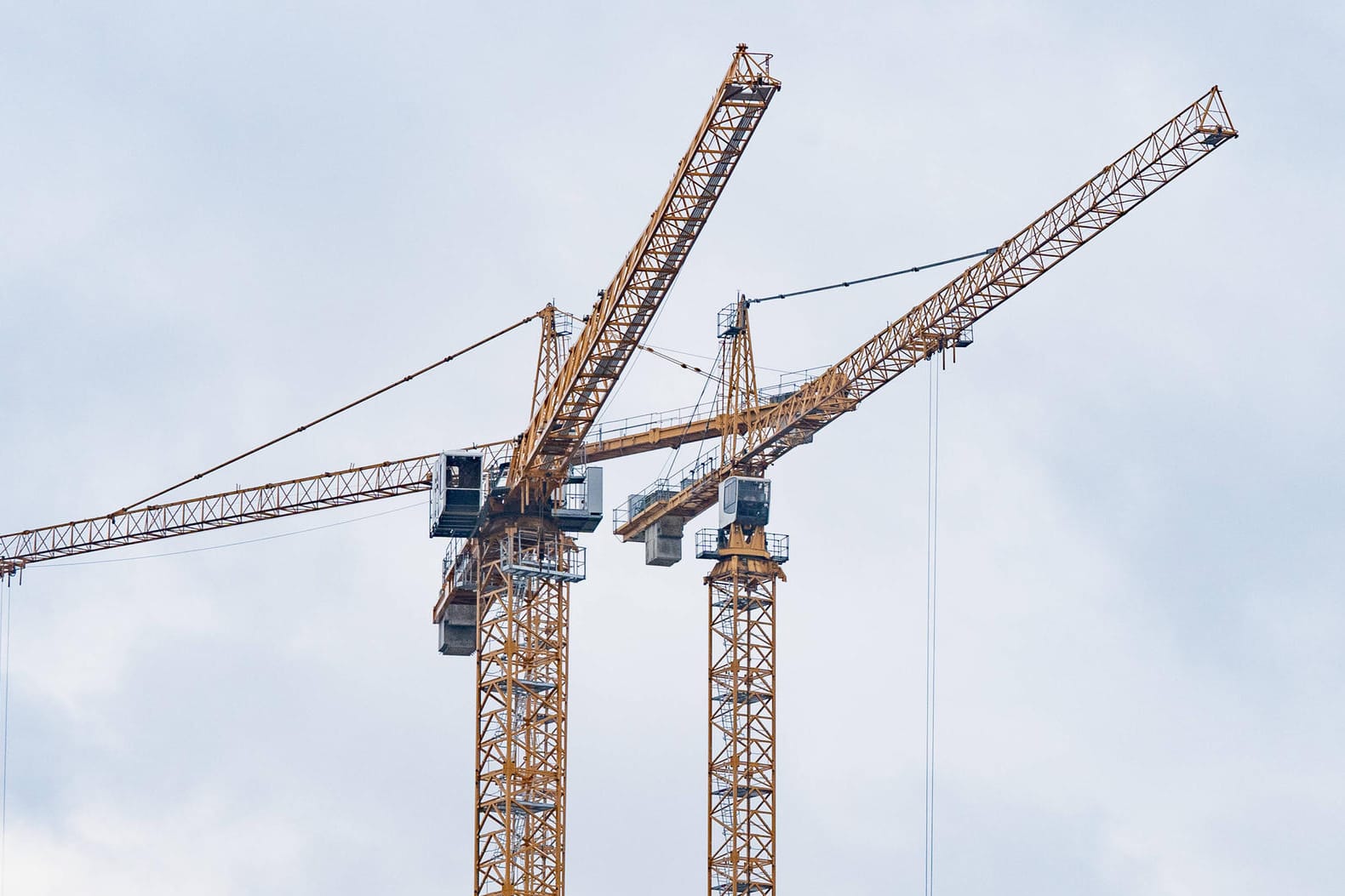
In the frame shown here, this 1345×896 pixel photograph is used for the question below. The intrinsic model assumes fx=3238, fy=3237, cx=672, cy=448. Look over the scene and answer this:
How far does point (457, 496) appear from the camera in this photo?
134375 millimetres

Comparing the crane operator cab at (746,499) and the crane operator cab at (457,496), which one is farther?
the crane operator cab at (746,499)

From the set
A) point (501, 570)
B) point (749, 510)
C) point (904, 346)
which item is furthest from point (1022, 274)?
point (501, 570)

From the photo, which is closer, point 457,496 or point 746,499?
point 457,496

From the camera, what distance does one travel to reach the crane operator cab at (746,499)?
449 ft

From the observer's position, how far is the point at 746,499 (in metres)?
137

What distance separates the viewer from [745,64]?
120625 mm

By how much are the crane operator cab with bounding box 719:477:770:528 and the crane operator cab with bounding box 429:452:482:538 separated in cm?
1067

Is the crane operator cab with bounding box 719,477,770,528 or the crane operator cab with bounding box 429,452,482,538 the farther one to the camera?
the crane operator cab with bounding box 719,477,770,528

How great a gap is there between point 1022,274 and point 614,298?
18.7 meters

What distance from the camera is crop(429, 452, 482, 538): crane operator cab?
134 metres

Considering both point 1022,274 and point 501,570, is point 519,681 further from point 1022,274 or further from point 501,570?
point 1022,274

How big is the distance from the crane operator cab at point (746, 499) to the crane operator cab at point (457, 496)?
1067cm

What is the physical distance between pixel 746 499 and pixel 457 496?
40.5 ft

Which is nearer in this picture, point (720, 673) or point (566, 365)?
point (566, 365)
